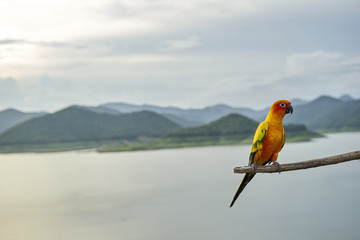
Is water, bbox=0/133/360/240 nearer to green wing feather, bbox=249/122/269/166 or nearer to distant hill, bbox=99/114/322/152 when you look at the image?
green wing feather, bbox=249/122/269/166

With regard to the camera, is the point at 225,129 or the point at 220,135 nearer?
the point at 220,135

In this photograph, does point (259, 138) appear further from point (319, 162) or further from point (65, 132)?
point (65, 132)

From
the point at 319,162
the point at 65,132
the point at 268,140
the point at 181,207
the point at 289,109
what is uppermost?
the point at 65,132

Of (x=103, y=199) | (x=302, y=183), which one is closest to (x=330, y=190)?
(x=302, y=183)

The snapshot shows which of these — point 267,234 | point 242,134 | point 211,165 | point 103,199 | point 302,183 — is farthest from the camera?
point 242,134

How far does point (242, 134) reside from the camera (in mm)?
141375

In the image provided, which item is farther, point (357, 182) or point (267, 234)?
point (357, 182)

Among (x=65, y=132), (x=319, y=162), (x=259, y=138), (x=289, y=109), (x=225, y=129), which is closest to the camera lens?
(x=319, y=162)

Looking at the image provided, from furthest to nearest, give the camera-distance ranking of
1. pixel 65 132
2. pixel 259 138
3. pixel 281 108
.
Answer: pixel 65 132, pixel 259 138, pixel 281 108

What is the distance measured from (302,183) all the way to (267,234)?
2631 centimetres

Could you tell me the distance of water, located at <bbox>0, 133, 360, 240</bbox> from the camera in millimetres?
38500

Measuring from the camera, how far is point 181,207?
1869 inches

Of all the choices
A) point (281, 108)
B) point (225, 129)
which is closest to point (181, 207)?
point (281, 108)

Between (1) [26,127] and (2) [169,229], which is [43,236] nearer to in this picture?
(2) [169,229]
